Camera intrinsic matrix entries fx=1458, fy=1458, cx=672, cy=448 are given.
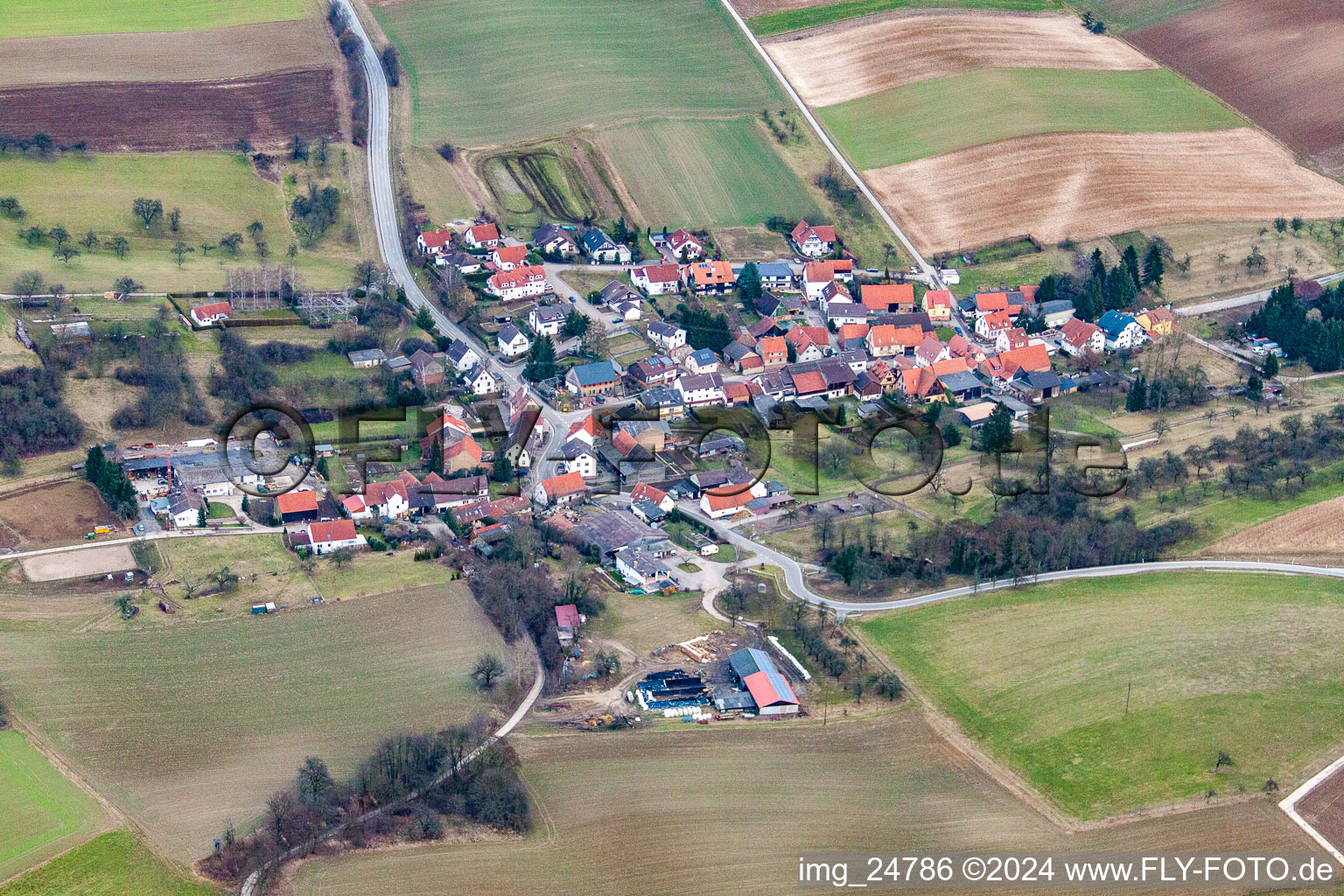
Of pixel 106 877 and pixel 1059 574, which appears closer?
pixel 106 877

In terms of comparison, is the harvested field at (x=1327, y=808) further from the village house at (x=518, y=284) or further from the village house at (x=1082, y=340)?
the village house at (x=518, y=284)

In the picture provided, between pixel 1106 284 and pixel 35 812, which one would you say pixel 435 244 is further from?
pixel 35 812

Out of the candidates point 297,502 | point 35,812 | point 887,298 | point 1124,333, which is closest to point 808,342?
point 887,298

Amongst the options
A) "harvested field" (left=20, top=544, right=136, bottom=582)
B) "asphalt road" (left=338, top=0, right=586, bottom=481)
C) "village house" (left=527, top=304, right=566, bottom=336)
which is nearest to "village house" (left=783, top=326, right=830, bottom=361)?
"village house" (left=527, top=304, right=566, bottom=336)

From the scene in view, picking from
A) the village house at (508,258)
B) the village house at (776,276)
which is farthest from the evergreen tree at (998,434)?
the village house at (508,258)

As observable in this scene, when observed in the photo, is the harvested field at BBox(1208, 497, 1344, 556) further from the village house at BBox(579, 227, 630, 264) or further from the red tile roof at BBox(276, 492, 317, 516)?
the village house at BBox(579, 227, 630, 264)

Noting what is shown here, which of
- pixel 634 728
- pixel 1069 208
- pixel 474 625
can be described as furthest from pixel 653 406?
pixel 1069 208

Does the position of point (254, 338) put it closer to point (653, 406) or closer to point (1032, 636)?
point (653, 406)
